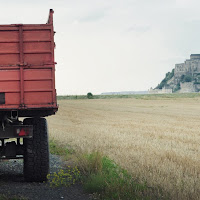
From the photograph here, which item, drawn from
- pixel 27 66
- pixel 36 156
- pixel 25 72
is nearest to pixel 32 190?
pixel 36 156

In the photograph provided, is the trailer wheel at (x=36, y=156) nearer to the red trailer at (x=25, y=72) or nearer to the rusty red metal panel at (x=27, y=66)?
the red trailer at (x=25, y=72)

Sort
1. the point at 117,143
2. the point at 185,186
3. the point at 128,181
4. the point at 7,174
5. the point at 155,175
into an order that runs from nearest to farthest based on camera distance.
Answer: the point at 185,186
the point at 128,181
the point at 155,175
the point at 7,174
the point at 117,143

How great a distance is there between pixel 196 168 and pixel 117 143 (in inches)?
186

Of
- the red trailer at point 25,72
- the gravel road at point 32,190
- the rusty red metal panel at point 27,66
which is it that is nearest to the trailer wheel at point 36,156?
the gravel road at point 32,190

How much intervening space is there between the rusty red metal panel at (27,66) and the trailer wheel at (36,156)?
1.03m

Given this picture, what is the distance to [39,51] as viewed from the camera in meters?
7.62

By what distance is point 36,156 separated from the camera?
27.1 feet

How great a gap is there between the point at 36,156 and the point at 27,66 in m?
1.86

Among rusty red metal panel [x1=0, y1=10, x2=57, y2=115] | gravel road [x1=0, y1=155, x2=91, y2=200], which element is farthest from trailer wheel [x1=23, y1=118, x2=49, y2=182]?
rusty red metal panel [x1=0, y1=10, x2=57, y2=115]

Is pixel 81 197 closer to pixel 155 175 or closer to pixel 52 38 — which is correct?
pixel 155 175

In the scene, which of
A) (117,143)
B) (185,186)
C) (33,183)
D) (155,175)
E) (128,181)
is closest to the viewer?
(185,186)

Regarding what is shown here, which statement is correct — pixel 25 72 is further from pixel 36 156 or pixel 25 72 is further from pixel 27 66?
pixel 36 156

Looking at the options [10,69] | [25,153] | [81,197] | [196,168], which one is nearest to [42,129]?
[25,153]

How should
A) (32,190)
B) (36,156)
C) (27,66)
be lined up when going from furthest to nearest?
(36,156) < (27,66) < (32,190)
